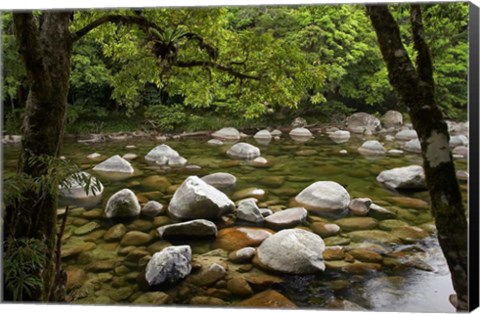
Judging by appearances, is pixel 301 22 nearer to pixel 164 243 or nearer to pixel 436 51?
pixel 436 51

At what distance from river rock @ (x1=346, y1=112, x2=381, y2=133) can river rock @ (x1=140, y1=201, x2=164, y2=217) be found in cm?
146

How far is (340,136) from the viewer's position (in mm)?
3277

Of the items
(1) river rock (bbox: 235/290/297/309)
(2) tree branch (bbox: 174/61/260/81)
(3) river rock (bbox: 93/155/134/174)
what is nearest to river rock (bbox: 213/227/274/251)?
Result: (1) river rock (bbox: 235/290/297/309)

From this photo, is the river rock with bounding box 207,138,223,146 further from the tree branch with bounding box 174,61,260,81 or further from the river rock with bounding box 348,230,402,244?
the river rock with bounding box 348,230,402,244

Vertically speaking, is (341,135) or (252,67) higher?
(252,67)

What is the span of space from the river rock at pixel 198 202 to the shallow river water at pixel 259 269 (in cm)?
7

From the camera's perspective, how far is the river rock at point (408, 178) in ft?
9.52

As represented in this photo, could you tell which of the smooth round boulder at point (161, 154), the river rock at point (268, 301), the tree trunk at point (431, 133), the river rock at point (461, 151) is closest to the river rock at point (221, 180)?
the smooth round boulder at point (161, 154)

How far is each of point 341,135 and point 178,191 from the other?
1.26 m

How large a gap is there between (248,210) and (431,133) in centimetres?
161

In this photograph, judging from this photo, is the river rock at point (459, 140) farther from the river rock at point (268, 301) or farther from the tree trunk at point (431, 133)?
the river rock at point (268, 301)

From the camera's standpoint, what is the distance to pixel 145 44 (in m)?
3.21

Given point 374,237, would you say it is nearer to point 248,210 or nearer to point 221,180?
point 248,210

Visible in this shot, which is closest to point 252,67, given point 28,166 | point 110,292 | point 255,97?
point 255,97
